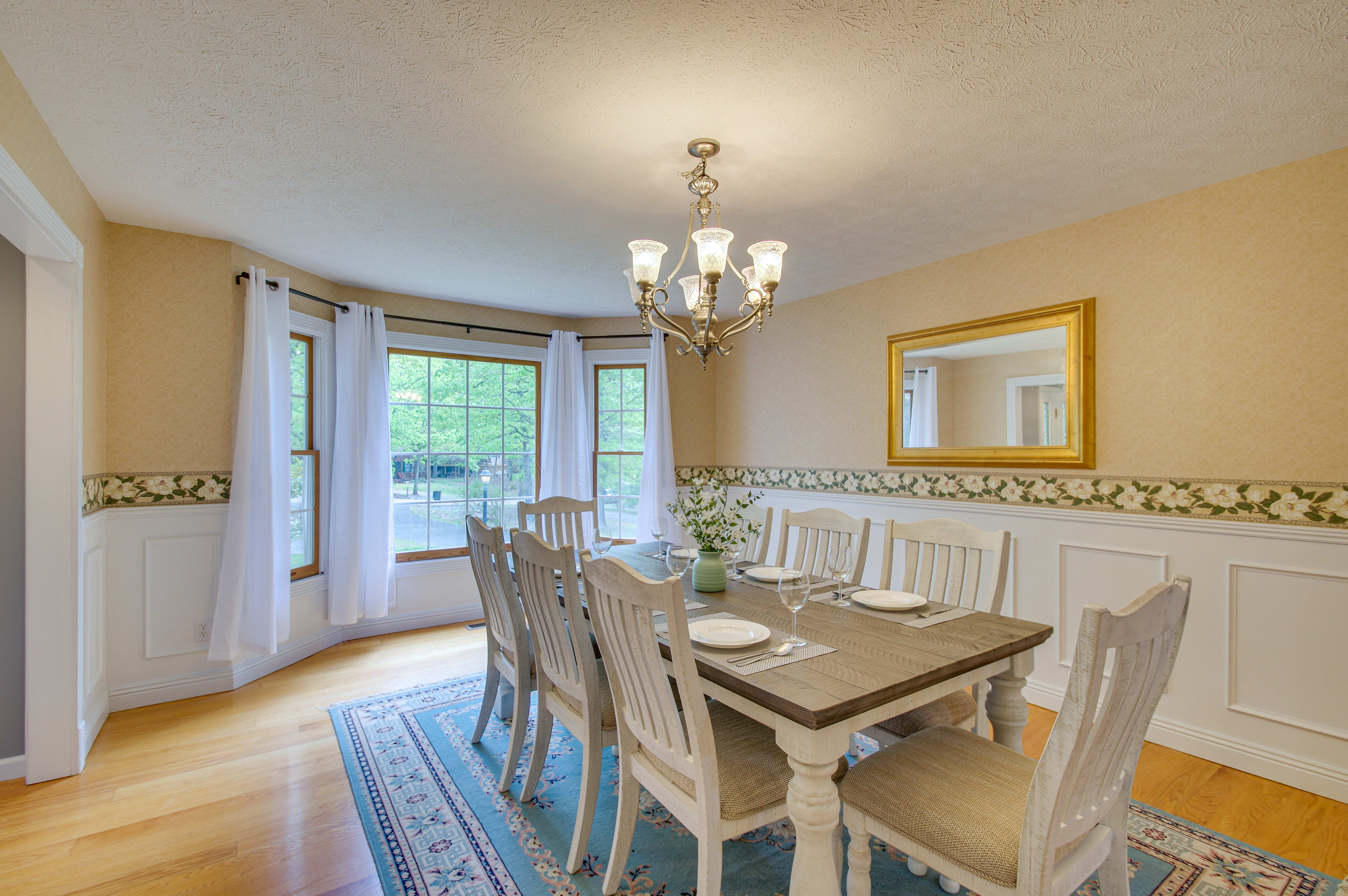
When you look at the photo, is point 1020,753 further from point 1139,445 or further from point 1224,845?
point 1139,445

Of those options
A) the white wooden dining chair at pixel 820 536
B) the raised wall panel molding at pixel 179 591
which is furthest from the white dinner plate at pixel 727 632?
the raised wall panel molding at pixel 179 591

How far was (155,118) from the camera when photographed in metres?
2.09

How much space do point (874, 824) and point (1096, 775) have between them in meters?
0.49

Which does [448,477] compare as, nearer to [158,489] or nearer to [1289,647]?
[158,489]

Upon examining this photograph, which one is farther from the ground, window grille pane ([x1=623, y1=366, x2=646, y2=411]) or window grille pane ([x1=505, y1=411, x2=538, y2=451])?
window grille pane ([x1=623, y1=366, x2=646, y2=411])

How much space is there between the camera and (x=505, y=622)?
248 centimetres

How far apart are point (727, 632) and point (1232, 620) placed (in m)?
2.25

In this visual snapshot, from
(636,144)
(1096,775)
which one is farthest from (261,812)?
(636,144)

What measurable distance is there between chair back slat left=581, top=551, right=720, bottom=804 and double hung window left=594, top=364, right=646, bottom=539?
Answer: 346 cm

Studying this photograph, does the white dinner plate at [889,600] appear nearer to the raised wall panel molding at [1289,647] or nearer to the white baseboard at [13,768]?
the raised wall panel molding at [1289,647]

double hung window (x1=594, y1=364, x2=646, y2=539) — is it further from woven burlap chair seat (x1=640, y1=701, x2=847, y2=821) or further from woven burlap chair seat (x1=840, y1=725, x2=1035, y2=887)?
woven burlap chair seat (x1=840, y1=725, x2=1035, y2=887)

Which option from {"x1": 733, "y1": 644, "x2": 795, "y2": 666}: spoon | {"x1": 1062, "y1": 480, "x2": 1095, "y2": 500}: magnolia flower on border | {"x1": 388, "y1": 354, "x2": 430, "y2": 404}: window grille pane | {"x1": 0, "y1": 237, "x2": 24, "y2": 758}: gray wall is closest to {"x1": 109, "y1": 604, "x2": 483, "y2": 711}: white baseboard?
{"x1": 0, "y1": 237, "x2": 24, "y2": 758}: gray wall

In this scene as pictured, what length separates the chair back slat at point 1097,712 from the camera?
110 cm

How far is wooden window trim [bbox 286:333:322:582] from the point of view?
3977 millimetres
